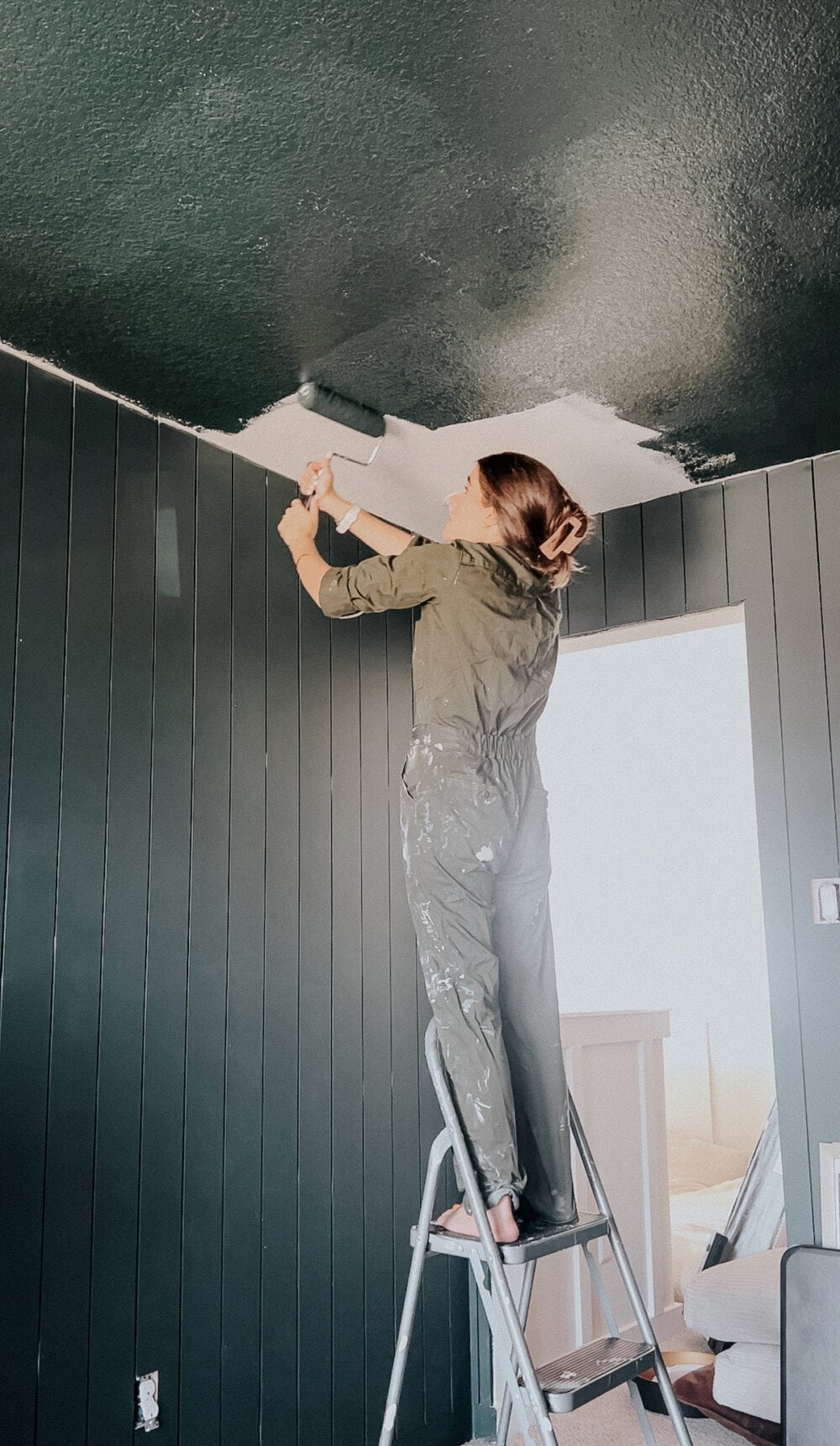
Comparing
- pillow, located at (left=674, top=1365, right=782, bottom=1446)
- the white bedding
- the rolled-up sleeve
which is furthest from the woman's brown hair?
the white bedding

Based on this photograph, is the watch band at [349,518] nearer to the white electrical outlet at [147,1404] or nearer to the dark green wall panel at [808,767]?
the dark green wall panel at [808,767]

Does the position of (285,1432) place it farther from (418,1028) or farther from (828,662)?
(828,662)

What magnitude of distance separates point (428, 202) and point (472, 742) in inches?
37.6

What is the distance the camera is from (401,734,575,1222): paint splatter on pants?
197 cm

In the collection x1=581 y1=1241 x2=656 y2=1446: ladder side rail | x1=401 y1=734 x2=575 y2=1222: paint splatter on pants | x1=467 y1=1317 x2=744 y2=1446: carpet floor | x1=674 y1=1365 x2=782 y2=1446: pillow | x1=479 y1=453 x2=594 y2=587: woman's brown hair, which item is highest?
x1=479 y1=453 x2=594 y2=587: woman's brown hair

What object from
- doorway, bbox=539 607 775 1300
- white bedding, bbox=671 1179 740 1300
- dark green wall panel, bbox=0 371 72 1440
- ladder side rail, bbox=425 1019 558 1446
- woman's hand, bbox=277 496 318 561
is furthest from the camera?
doorway, bbox=539 607 775 1300

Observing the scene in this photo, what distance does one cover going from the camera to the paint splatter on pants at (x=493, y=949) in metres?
1.97

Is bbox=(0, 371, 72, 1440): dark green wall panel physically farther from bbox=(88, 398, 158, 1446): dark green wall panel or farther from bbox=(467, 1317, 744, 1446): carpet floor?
bbox=(467, 1317, 744, 1446): carpet floor

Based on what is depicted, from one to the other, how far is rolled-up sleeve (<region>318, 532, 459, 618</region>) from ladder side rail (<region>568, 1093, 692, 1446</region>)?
104 centimetres

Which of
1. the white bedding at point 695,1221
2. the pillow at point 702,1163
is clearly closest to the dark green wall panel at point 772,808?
the white bedding at point 695,1221

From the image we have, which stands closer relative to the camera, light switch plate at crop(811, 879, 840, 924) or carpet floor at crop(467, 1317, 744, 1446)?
light switch plate at crop(811, 879, 840, 924)

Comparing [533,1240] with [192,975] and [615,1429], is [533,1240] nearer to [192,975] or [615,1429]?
[192,975]

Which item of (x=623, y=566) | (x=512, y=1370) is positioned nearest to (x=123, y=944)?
(x=512, y=1370)

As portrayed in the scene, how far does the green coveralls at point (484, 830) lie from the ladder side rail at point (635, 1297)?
43 millimetres
